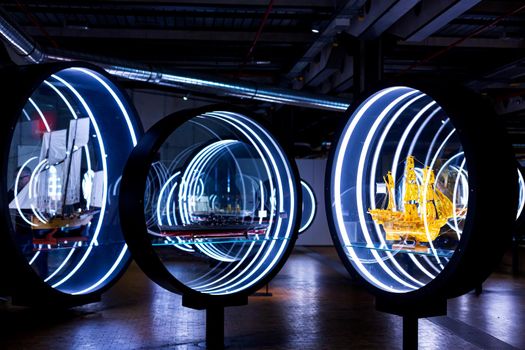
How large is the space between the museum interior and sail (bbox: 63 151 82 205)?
2cm

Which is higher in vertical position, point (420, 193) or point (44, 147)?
point (44, 147)

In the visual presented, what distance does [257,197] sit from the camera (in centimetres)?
1192

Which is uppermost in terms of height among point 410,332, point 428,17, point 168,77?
point 428,17

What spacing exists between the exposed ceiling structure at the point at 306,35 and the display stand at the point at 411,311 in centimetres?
444

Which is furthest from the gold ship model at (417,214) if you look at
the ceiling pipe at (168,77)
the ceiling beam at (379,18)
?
the ceiling pipe at (168,77)

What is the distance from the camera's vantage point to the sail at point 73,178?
6727mm

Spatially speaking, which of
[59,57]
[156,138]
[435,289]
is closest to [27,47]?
[59,57]

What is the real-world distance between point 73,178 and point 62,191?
0.17 metres

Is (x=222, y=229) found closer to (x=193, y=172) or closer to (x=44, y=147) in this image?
(x=44, y=147)

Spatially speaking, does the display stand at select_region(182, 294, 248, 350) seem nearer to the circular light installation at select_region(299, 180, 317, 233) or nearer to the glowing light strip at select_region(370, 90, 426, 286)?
the glowing light strip at select_region(370, 90, 426, 286)

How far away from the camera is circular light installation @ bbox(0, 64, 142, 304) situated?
624 centimetres

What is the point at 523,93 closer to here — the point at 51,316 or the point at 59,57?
the point at 59,57

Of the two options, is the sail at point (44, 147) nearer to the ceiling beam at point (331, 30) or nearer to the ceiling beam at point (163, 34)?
the ceiling beam at point (331, 30)

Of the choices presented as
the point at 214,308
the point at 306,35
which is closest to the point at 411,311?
the point at 214,308
